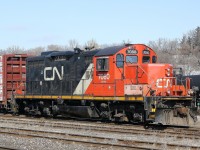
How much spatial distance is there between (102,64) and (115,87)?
1295 mm

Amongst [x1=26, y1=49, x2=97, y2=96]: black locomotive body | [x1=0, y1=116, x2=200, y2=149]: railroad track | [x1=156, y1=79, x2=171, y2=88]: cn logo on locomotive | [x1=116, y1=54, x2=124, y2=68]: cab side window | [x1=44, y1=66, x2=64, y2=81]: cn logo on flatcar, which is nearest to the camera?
[x1=0, y1=116, x2=200, y2=149]: railroad track

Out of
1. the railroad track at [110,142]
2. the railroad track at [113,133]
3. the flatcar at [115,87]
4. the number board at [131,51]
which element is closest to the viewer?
the railroad track at [110,142]

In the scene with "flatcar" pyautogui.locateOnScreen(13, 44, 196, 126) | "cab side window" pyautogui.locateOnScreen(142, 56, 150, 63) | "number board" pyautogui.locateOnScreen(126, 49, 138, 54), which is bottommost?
"flatcar" pyautogui.locateOnScreen(13, 44, 196, 126)

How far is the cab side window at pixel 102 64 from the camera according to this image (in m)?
17.8

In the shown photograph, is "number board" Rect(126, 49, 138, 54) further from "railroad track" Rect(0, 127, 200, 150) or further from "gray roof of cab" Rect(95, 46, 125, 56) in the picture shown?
"railroad track" Rect(0, 127, 200, 150)

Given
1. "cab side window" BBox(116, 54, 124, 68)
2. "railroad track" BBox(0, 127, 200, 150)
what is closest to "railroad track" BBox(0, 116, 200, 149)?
"railroad track" BBox(0, 127, 200, 150)

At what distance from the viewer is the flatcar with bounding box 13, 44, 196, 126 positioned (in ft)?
52.2

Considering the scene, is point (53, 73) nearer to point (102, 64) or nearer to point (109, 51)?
point (102, 64)

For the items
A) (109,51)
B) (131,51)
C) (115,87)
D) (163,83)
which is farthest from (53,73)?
(163,83)

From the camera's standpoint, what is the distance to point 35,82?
73.3ft

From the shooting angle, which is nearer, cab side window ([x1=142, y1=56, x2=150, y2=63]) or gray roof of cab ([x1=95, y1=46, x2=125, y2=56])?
gray roof of cab ([x1=95, y1=46, x2=125, y2=56])

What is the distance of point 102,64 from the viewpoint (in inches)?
706

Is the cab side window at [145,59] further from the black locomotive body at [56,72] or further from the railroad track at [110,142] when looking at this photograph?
the railroad track at [110,142]

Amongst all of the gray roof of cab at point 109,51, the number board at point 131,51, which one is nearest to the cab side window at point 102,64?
the gray roof of cab at point 109,51
